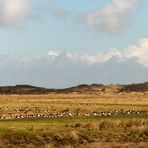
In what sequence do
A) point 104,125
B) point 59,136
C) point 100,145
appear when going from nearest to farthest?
point 100,145 → point 59,136 → point 104,125

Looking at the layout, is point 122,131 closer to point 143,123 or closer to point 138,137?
point 138,137

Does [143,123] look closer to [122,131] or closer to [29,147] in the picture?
[122,131]

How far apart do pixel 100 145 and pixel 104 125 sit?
8.96 metres

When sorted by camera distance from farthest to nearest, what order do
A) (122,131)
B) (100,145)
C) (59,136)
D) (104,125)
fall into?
(104,125) < (122,131) < (59,136) < (100,145)

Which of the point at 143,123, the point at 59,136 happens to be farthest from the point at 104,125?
the point at 59,136

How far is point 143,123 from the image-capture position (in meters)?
42.3

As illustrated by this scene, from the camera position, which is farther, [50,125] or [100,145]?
[50,125]

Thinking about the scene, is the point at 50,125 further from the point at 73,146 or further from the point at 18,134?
the point at 73,146

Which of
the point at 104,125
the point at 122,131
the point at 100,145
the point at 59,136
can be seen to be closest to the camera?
the point at 100,145

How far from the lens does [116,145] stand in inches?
1248

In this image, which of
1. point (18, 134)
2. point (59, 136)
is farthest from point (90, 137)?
point (18, 134)

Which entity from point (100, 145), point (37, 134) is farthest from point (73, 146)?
point (37, 134)

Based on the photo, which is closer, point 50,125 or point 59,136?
point 59,136

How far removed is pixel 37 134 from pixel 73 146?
3.96 m
